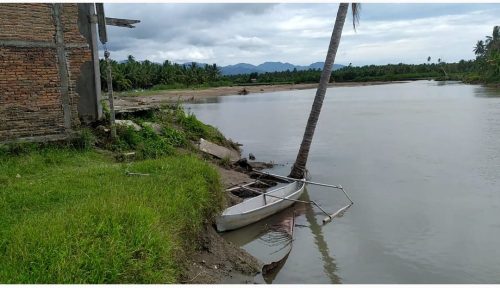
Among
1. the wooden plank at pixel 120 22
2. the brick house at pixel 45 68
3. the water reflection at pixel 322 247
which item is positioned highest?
the wooden plank at pixel 120 22

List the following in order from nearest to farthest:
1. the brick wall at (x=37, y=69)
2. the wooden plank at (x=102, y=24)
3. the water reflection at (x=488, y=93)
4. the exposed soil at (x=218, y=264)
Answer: the exposed soil at (x=218, y=264)
the brick wall at (x=37, y=69)
the wooden plank at (x=102, y=24)
the water reflection at (x=488, y=93)

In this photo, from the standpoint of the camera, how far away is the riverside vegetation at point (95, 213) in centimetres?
420

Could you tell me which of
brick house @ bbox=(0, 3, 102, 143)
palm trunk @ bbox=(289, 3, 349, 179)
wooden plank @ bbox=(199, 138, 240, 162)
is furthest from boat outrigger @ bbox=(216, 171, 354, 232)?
brick house @ bbox=(0, 3, 102, 143)

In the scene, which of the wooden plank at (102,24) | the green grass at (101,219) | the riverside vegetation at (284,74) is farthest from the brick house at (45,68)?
the riverside vegetation at (284,74)

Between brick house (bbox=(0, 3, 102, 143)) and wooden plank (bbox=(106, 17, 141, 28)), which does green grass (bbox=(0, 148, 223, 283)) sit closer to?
brick house (bbox=(0, 3, 102, 143))

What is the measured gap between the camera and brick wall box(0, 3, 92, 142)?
947 centimetres

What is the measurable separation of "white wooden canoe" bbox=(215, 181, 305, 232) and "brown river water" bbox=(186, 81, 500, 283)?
189mm

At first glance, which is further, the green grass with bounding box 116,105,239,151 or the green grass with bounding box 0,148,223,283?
the green grass with bounding box 116,105,239,151

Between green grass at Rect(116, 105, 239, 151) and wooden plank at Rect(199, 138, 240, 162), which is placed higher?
green grass at Rect(116, 105, 239, 151)

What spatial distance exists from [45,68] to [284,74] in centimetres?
9992

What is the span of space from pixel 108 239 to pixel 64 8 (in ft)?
24.6

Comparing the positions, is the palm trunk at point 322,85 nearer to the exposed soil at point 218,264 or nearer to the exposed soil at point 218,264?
the exposed soil at point 218,264

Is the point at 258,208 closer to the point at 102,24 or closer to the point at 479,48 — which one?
the point at 102,24

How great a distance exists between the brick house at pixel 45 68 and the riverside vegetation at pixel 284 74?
34.7 m
